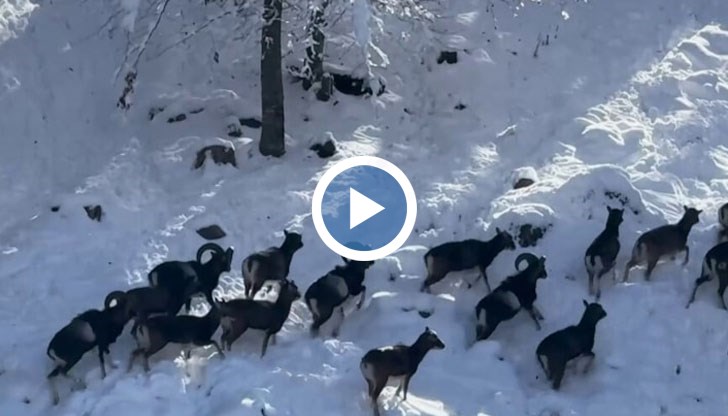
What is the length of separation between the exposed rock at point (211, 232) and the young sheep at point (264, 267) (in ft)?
4.47

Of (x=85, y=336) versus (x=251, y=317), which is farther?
(x=251, y=317)

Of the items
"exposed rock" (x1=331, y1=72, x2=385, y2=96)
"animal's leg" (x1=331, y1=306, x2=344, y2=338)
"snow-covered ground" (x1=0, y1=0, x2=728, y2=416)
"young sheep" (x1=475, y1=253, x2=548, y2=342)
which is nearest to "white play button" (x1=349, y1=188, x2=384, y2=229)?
"snow-covered ground" (x1=0, y1=0, x2=728, y2=416)

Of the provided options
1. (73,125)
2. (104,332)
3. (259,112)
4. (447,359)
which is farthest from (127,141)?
(447,359)

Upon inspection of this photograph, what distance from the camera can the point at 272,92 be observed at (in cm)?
1593

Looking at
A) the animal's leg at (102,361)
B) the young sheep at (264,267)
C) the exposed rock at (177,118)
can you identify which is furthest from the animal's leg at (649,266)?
the exposed rock at (177,118)

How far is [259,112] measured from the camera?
17297 millimetres

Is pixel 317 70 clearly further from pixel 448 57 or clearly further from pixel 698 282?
pixel 698 282

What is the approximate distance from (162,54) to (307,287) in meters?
6.75

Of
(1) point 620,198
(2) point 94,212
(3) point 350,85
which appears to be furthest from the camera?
(3) point 350,85

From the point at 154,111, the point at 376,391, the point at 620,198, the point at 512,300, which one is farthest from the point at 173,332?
the point at 620,198

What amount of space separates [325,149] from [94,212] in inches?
143

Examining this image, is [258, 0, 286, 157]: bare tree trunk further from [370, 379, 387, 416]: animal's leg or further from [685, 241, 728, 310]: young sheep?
[685, 241, 728, 310]: young sheep

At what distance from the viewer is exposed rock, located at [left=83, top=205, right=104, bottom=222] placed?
1470 centimetres

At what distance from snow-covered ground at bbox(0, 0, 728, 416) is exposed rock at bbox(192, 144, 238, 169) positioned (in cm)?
25
